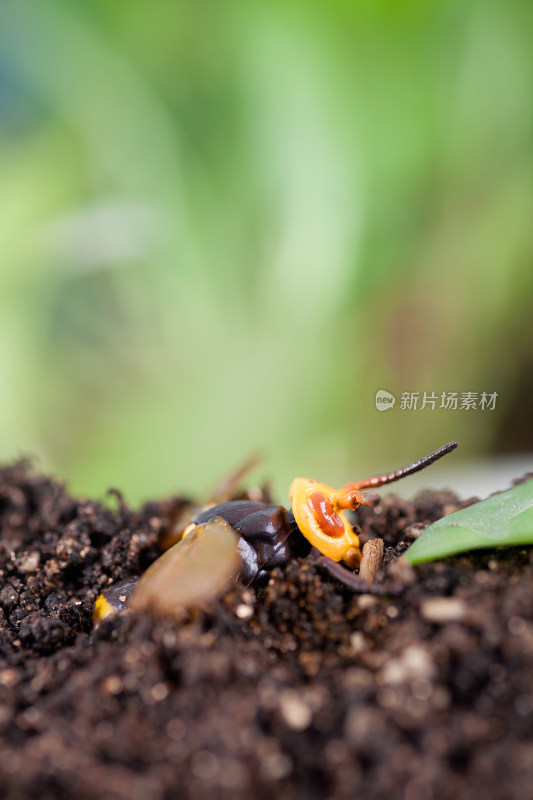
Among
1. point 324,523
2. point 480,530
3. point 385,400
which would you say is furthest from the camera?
point 385,400

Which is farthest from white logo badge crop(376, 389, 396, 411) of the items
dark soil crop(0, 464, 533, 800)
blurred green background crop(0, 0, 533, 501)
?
blurred green background crop(0, 0, 533, 501)

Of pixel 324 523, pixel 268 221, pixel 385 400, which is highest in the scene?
pixel 268 221

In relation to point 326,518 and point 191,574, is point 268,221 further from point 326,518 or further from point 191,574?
point 191,574

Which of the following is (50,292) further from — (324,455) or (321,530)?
(321,530)

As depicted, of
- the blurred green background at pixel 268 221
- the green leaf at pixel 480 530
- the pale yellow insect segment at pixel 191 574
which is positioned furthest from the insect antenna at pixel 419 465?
the blurred green background at pixel 268 221

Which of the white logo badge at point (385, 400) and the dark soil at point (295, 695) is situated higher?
the dark soil at point (295, 695)

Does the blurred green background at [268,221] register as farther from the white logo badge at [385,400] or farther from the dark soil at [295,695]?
the dark soil at [295,695]

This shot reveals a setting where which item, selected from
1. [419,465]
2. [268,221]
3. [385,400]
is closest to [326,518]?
[419,465]
